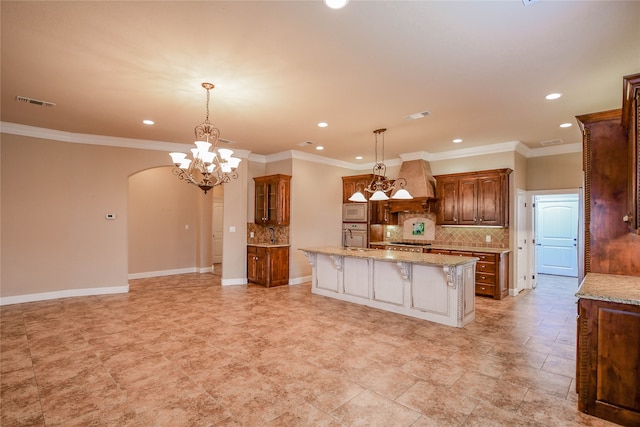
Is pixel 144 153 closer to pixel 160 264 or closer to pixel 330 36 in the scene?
pixel 160 264

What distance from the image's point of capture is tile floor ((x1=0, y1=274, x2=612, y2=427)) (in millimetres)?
2348

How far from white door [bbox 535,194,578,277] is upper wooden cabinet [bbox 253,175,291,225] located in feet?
21.4

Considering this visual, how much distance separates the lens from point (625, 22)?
7.75ft

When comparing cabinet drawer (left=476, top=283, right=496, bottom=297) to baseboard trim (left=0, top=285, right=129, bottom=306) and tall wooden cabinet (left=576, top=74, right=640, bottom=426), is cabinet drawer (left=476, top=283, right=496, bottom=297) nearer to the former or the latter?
tall wooden cabinet (left=576, top=74, right=640, bottom=426)

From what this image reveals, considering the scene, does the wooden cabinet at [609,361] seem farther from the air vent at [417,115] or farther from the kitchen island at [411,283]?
the air vent at [417,115]

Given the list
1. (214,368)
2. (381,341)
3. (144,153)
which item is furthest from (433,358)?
(144,153)

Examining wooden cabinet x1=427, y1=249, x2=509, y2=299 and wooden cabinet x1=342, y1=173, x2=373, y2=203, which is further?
wooden cabinet x1=342, y1=173, x2=373, y2=203

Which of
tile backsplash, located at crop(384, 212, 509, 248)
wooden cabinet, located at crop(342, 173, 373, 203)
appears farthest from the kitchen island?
wooden cabinet, located at crop(342, 173, 373, 203)

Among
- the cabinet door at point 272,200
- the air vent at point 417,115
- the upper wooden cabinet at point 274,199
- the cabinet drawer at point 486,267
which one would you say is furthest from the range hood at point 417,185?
the cabinet door at point 272,200

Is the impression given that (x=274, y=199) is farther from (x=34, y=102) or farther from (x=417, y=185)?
(x=34, y=102)

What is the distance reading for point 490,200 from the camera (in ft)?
19.7

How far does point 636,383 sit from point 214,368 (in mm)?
3344

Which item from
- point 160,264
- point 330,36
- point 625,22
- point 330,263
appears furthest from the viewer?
point 160,264

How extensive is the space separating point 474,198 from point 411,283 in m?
2.63
